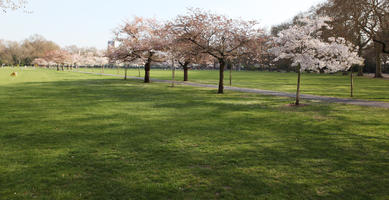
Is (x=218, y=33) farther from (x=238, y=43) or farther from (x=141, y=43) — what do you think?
(x=141, y=43)

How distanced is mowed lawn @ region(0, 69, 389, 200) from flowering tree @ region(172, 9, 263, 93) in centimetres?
973

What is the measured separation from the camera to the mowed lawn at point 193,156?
5.34 meters

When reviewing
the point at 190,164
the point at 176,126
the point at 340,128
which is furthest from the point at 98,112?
the point at 340,128

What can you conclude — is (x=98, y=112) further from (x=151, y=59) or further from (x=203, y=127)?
(x=151, y=59)

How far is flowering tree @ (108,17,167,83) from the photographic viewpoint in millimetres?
31906

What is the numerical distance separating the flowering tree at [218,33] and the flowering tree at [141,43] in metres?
8.95

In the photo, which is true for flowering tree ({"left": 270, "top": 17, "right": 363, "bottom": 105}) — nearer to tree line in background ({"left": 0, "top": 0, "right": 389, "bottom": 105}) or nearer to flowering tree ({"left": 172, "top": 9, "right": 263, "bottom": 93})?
tree line in background ({"left": 0, "top": 0, "right": 389, "bottom": 105})

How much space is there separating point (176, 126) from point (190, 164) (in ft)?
13.4

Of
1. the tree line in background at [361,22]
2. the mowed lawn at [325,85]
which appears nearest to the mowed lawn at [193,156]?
the tree line in background at [361,22]

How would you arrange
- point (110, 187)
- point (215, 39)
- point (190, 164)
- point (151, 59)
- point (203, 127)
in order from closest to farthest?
1. point (110, 187)
2. point (190, 164)
3. point (203, 127)
4. point (215, 39)
5. point (151, 59)

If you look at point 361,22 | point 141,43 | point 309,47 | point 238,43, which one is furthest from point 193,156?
point 361,22

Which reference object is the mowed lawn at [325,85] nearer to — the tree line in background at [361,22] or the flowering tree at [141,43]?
the tree line in background at [361,22]

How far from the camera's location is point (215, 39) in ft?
72.3

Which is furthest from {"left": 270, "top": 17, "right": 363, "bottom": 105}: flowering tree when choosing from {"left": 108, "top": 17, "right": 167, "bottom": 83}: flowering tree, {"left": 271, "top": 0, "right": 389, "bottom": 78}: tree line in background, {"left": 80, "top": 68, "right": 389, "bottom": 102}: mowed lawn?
{"left": 108, "top": 17, "right": 167, "bottom": 83}: flowering tree
